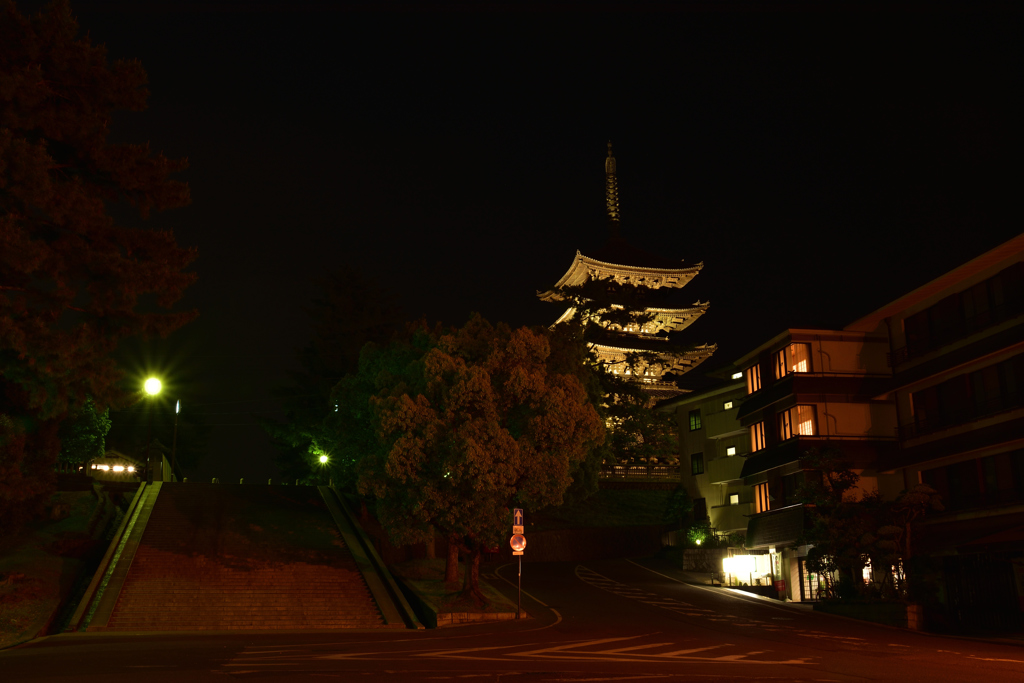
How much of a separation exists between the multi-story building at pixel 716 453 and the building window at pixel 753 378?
269cm

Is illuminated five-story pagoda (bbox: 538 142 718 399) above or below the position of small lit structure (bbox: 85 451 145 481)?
above

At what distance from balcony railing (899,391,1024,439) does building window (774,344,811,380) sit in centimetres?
442

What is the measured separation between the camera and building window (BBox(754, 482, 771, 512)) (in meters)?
37.3

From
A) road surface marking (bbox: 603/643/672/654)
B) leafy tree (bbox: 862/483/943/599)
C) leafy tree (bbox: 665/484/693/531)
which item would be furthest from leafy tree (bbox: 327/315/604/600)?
leafy tree (bbox: 665/484/693/531)

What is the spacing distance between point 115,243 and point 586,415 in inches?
543

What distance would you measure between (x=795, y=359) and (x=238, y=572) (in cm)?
2346

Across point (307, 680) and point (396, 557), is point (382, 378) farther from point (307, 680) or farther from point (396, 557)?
point (307, 680)

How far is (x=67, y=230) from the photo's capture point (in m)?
19.2

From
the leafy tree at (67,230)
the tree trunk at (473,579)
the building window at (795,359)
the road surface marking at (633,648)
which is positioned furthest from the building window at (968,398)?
the leafy tree at (67,230)

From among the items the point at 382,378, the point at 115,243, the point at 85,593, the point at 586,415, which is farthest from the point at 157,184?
the point at 586,415

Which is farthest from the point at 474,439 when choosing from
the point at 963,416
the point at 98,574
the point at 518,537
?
the point at 963,416

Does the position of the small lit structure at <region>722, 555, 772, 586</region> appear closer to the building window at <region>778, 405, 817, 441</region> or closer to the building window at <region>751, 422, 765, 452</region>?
A: the building window at <region>751, 422, 765, 452</region>

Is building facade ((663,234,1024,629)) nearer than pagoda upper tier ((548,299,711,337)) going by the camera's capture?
Yes

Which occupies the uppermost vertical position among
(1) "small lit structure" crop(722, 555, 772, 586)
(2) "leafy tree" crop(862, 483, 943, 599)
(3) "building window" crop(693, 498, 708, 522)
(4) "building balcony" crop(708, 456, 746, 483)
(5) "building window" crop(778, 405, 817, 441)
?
(5) "building window" crop(778, 405, 817, 441)
